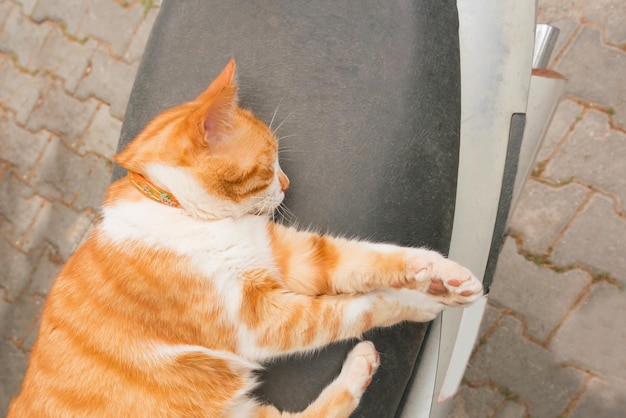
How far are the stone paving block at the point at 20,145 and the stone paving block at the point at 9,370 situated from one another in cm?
86

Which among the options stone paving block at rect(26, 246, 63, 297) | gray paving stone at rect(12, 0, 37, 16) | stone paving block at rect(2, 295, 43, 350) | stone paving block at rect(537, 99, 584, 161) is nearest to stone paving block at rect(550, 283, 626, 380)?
stone paving block at rect(537, 99, 584, 161)

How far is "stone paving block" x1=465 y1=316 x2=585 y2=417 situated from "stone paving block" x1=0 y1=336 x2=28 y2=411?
6.71 feet

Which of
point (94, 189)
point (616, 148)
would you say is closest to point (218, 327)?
point (616, 148)

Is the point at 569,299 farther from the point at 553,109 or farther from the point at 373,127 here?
the point at 373,127

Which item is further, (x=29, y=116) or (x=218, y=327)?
(x=29, y=116)

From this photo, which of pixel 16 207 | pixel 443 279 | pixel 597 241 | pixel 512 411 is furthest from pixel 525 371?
pixel 16 207

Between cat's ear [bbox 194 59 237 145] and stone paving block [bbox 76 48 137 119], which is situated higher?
cat's ear [bbox 194 59 237 145]

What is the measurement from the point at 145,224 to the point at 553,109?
3.36ft

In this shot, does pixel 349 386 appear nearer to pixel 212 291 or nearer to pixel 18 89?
pixel 212 291

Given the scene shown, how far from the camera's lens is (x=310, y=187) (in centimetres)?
111

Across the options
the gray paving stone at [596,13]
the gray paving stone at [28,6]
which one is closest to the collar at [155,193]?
the gray paving stone at [596,13]

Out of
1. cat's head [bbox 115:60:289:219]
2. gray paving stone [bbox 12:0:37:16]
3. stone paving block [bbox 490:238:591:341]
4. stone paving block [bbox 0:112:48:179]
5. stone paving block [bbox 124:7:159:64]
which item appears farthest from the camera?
gray paving stone [bbox 12:0:37:16]

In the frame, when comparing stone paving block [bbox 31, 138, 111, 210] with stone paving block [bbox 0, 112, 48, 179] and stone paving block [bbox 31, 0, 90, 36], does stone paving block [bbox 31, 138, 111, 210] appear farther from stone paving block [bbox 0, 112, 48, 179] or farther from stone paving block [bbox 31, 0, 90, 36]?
stone paving block [bbox 31, 0, 90, 36]

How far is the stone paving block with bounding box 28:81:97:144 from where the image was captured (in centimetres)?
251
